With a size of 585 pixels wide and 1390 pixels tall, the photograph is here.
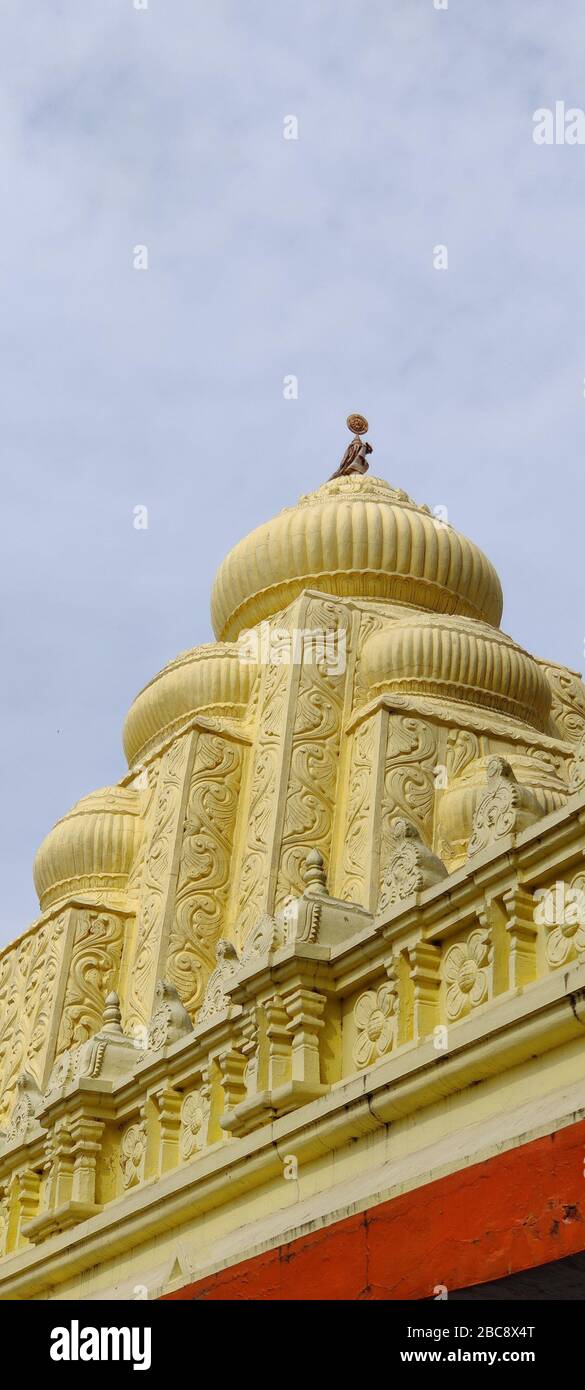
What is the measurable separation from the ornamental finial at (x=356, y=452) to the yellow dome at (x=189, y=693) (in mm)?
4136

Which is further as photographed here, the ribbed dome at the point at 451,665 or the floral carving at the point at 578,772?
the ribbed dome at the point at 451,665

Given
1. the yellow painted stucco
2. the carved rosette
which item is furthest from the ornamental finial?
the carved rosette

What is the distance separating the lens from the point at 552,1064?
8.47m

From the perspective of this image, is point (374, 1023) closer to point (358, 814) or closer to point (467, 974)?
point (467, 974)

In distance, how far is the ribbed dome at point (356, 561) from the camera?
71.1ft

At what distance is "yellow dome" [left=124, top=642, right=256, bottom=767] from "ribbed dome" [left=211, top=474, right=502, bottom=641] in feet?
4.29

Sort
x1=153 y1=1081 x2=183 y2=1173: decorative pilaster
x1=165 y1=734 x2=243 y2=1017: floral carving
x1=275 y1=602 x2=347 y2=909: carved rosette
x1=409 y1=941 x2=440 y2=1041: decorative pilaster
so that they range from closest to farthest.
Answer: x1=409 y1=941 x2=440 y2=1041: decorative pilaster < x1=153 y1=1081 x2=183 y2=1173: decorative pilaster < x1=275 y1=602 x2=347 y2=909: carved rosette < x1=165 y1=734 x2=243 y2=1017: floral carving

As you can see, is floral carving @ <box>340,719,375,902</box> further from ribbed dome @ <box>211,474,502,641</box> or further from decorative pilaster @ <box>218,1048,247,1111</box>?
decorative pilaster @ <box>218,1048,247,1111</box>

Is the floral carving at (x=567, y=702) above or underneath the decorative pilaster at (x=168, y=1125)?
above

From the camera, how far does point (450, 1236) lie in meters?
8.20

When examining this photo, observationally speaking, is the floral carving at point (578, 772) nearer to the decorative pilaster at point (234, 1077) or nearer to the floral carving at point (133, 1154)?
the decorative pilaster at point (234, 1077)

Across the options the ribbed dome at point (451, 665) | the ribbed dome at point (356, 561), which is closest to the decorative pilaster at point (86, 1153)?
the ribbed dome at point (451, 665)

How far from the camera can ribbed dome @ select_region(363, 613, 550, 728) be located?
19.6 meters

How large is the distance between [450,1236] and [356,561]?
1399 cm
